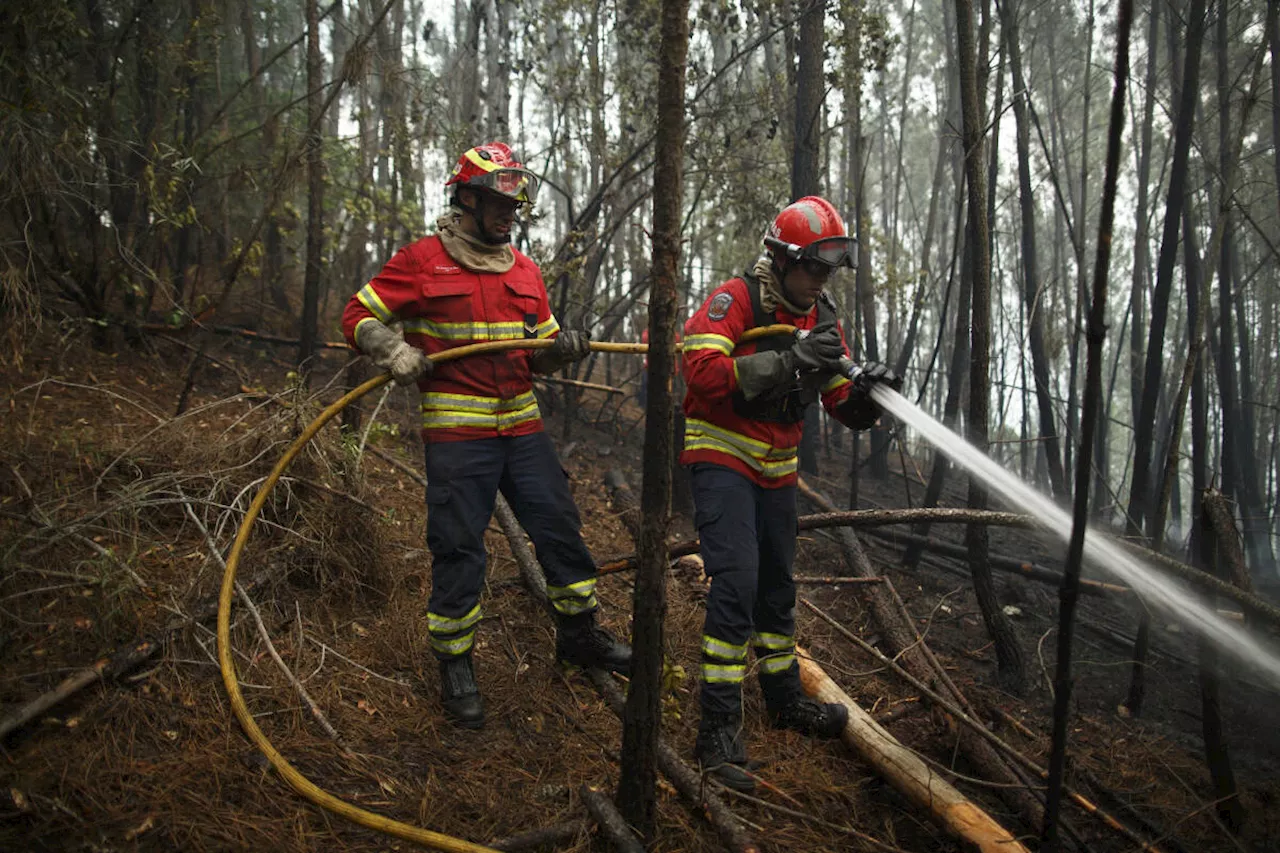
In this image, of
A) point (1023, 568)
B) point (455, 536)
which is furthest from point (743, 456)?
point (1023, 568)

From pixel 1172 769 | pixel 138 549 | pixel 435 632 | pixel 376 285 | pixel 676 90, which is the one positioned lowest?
pixel 1172 769

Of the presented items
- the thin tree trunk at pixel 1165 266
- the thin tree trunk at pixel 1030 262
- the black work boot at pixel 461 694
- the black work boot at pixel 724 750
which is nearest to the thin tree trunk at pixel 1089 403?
the black work boot at pixel 724 750

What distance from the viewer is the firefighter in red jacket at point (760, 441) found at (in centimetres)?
334

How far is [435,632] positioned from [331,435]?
1.76 meters

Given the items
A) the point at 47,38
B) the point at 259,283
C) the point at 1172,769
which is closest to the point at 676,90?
the point at 1172,769

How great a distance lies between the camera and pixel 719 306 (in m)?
3.53

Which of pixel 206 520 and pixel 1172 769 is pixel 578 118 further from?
pixel 1172 769

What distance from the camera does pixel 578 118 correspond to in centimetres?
879

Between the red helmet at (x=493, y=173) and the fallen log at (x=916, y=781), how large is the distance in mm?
2838

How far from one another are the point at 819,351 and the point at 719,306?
53cm

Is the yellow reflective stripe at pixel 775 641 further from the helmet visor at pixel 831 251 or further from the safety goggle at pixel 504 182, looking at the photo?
the safety goggle at pixel 504 182

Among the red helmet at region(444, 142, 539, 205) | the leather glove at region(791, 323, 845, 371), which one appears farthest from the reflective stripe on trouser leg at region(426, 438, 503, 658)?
the leather glove at region(791, 323, 845, 371)

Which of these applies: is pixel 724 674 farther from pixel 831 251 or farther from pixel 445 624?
pixel 831 251

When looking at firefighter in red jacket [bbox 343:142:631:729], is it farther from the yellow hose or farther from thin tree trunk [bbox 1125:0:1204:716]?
thin tree trunk [bbox 1125:0:1204:716]
